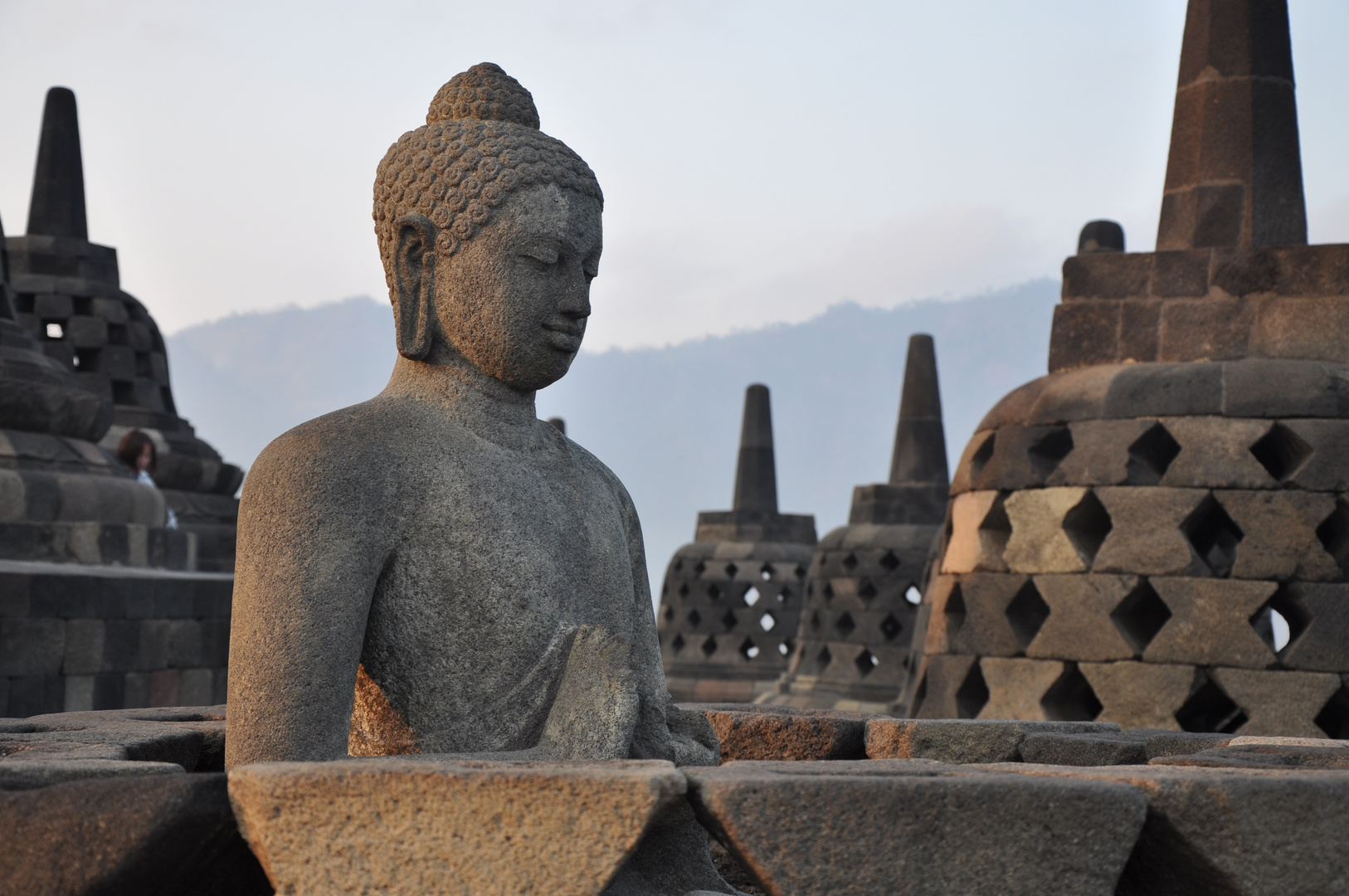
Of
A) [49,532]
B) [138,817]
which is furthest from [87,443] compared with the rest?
[138,817]

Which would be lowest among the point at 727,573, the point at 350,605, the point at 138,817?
the point at 727,573

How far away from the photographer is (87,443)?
1036 centimetres

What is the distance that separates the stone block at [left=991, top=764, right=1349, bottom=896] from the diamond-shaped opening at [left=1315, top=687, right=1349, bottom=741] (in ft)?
→ 12.7

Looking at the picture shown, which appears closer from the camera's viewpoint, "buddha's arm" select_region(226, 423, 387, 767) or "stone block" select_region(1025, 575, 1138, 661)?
"buddha's arm" select_region(226, 423, 387, 767)

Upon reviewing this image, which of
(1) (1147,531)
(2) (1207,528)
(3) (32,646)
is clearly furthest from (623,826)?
(3) (32,646)

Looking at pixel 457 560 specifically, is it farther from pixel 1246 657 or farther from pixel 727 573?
pixel 727 573

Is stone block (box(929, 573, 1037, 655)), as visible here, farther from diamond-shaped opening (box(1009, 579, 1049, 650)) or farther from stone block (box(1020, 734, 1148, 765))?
stone block (box(1020, 734, 1148, 765))

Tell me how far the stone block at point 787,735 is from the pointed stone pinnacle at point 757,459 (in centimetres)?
1471

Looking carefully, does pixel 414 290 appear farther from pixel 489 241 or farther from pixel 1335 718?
pixel 1335 718

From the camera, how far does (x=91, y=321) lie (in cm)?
1675

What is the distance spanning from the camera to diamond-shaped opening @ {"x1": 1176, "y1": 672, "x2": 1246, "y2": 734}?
6.55m

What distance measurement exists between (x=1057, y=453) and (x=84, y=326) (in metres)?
12.8

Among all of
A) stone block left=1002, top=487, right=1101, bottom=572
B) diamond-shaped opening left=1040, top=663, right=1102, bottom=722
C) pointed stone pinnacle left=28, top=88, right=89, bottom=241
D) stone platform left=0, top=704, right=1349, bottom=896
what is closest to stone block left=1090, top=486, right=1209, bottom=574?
stone block left=1002, top=487, right=1101, bottom=572

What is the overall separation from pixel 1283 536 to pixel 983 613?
1.47m
